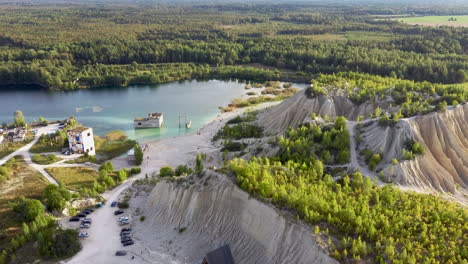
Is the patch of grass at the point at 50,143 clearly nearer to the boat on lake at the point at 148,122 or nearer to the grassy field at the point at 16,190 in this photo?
the grassy field at the point at 16,190

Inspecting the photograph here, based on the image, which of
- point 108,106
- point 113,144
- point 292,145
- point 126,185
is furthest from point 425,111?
point 108,106

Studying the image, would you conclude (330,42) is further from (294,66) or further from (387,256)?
(387,256)

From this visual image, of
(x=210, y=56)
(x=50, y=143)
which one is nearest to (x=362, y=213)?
(x=50, y=143)

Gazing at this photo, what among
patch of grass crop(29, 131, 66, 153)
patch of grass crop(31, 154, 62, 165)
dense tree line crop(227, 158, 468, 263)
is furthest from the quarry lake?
dense tree line crop(227, 158, 468, 263)

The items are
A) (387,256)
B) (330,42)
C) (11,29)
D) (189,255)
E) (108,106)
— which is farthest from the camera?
(11,29)

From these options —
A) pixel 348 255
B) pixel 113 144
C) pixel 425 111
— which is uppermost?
pixel 425 111

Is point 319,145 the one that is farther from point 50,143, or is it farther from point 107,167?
point 50,143

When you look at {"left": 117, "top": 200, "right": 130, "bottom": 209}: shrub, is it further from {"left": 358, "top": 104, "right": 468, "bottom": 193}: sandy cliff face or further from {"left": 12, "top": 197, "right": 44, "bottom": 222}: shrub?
{"left": 358, "top": 104, "right": 468, "bottom": 193}: sandy cliff face
